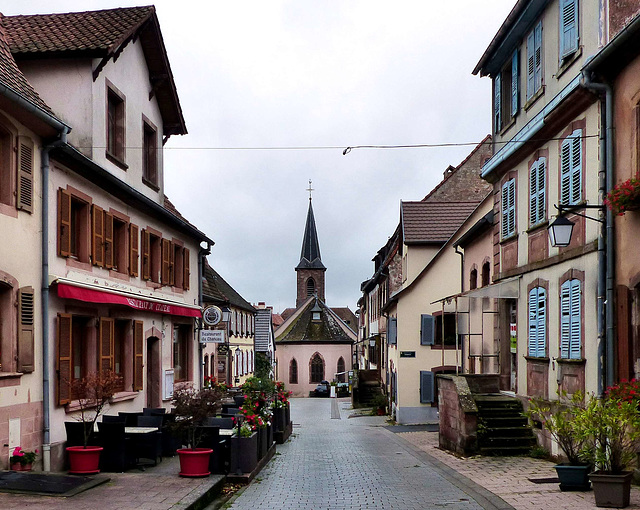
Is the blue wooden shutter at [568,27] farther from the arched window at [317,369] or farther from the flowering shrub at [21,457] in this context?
the arched window at [317,369]

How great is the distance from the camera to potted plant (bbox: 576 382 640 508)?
10359mm

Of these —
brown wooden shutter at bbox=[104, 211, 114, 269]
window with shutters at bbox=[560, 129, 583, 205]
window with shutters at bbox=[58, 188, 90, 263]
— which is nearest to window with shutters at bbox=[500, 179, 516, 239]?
window with shutters at bbox=[560, 129, 583, 205]

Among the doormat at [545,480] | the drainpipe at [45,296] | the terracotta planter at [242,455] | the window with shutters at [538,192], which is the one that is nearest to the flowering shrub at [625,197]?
the doormat at [545,480]

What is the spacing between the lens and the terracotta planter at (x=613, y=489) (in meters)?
10.3

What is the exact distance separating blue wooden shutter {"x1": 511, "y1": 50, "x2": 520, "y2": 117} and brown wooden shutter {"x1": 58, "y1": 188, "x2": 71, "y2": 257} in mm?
9822

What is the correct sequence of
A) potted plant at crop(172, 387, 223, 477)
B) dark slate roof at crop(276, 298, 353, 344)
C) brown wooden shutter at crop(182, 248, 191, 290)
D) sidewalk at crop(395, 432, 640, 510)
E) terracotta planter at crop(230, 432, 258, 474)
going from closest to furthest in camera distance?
sidewalk at crop(395, 432, 640, 510) < potted plant at crop(172, 387, 223, 477) < terracotta planter at crop(230, 432, 258, 474) < brown wooden shutter at crop(182, 248, 191, 290) < dark slate roof at crop(276, 298, 353, 344)

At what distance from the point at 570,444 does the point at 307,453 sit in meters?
9.12

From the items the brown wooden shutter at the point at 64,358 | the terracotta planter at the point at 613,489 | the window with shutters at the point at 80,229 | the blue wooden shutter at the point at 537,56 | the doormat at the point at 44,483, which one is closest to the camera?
the terracotta planter at the point at 613,489

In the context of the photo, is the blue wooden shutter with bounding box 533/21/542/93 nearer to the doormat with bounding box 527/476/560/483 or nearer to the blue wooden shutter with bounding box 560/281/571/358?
the blue wooden shutter with bounding box 560/281/571/358

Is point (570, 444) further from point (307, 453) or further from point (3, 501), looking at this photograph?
point (307, 453)

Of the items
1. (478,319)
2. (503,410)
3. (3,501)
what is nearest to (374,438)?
(478,319)

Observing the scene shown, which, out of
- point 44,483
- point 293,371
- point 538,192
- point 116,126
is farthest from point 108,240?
point 293,371

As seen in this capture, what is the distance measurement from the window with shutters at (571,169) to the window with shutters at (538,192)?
111cm

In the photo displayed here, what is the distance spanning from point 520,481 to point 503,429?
165 inches
